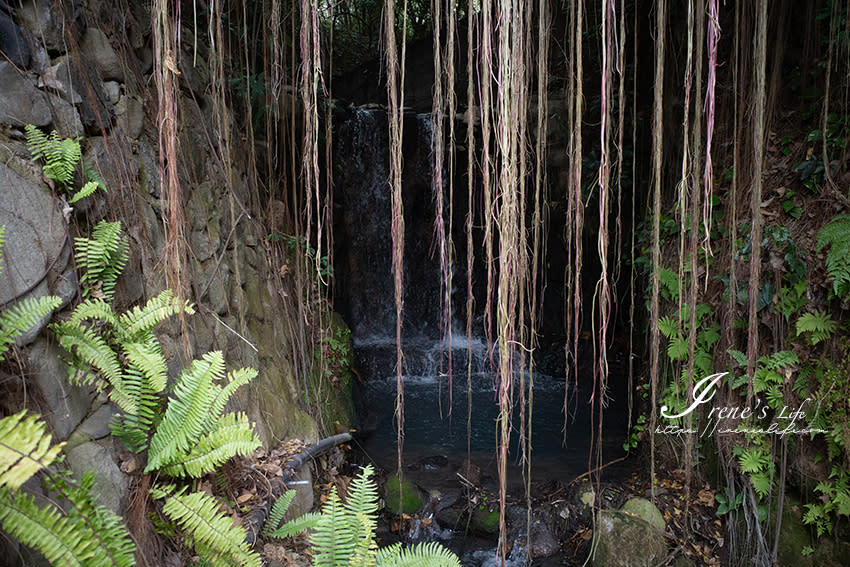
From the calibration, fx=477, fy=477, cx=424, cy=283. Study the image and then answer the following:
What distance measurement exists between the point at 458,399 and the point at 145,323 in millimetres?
4227

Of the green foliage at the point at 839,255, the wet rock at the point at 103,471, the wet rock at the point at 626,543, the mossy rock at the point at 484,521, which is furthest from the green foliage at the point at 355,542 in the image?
the green foliage at the point at 839,255

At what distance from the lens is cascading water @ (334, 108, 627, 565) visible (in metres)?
4.89

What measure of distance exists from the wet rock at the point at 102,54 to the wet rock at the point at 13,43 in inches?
14.9

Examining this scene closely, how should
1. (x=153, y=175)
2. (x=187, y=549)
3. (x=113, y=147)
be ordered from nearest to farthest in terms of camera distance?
(x=187, y=549), (x=113, y=147), (x=153, y=175)

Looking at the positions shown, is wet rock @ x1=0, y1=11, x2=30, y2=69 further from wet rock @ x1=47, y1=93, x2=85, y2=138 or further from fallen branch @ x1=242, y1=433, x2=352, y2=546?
fallen branch @ x1=242, y1=433, x2=352, y2=546

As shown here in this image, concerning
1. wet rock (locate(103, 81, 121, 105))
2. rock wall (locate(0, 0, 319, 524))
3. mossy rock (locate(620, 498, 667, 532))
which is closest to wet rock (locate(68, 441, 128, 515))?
rock wall (locate(0, 0, 319, 524))

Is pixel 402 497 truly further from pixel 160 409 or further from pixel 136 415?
pixel 136 415

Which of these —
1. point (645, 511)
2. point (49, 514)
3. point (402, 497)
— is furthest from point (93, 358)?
point (645, 511)

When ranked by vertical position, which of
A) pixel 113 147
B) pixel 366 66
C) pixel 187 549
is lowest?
pixel 187 549

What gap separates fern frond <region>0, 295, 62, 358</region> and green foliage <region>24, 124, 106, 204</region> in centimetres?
55

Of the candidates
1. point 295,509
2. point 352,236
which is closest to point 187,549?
point 295,509

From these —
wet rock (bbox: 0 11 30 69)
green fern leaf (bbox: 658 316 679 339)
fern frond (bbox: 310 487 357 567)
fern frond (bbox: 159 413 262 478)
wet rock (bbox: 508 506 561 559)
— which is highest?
wet rock (bbox: 0 11 30 69)

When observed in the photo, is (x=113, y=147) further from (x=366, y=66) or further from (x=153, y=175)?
(x=366, y=66)

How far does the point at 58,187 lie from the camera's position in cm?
197
